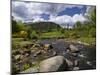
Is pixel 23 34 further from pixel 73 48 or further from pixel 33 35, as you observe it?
pixel 73 48

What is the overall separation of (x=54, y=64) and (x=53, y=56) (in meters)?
0.10

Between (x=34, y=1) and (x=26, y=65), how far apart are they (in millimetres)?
751

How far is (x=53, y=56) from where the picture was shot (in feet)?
7.76

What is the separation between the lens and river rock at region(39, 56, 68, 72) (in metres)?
2.32

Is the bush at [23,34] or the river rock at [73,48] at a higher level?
Answer: the bush at [23,34]

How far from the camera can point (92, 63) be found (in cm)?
252

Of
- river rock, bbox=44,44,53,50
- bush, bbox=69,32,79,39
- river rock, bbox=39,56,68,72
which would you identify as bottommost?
river rock, bbox=39,56,68,72

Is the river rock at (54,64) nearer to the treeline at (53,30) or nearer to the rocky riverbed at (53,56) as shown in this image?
the rocky riverbed at (53,56)

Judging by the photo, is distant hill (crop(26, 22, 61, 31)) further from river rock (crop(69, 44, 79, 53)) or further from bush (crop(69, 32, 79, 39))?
river rock (crop(69, 44, 79, 53))

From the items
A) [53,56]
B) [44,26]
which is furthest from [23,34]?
[53,56]

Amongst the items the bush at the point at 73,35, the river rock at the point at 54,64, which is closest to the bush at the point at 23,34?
the river rock at the point at 54,64

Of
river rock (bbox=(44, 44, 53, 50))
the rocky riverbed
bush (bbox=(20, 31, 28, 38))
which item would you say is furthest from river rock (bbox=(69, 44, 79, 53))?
bush (bbox=(20, 31, 28, 38))

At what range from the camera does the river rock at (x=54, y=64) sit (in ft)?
7.63

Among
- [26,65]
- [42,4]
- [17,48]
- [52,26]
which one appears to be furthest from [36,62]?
[42,4]
